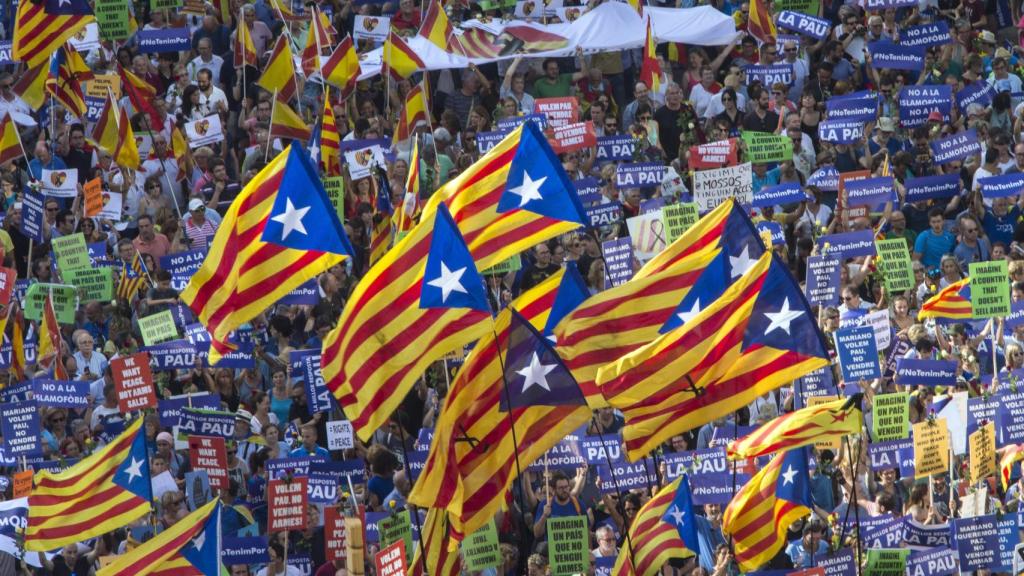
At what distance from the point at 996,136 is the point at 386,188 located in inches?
213

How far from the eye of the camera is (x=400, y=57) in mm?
27062

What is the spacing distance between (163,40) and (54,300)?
4.42 m

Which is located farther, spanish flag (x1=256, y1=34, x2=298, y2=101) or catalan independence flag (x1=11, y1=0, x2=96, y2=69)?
spanish flag (x1=256, y1=34, x2=298, y2=101)

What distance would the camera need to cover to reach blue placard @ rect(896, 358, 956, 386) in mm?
21516

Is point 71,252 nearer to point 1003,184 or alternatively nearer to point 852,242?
point 852,242

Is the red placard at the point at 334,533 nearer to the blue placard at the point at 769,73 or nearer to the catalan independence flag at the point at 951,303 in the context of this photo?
the catalan independence flag at the point at 951,303

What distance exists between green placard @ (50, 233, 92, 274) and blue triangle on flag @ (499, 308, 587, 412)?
7560 mm

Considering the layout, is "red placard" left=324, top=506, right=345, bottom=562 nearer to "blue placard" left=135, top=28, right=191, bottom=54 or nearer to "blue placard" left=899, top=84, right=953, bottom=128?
"blue placard" left=899, top=84, right=953, bottom=128

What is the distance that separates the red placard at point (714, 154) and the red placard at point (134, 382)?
5595 millimetres

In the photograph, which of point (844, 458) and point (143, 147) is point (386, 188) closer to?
point (143, 147)

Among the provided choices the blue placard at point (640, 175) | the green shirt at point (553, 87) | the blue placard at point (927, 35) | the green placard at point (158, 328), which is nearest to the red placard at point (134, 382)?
the green placard at point (158, 328)

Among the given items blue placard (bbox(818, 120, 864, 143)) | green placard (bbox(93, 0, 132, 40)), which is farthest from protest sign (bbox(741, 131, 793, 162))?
green placard (bbox(93, 0, 132, 40))

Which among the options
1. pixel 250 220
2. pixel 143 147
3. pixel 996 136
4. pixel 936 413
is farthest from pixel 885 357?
pixel 143 147

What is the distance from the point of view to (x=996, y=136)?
2502 cm
